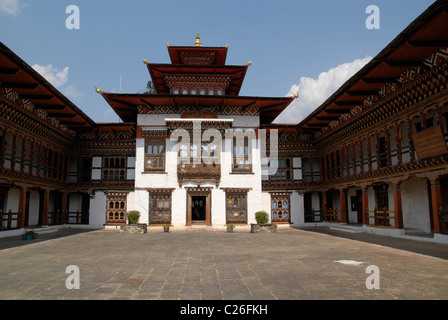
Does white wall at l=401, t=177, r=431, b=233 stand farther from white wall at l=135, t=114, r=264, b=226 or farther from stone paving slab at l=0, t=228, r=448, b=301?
white wall at l=135, t=114, r=264, b=226

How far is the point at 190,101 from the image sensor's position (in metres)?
18.7

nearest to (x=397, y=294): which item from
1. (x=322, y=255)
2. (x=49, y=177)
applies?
(x=322, y=255)

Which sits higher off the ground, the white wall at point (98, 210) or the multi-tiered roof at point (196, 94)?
the multi-tiered roof at point (196, 94)

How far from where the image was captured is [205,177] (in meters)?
18.6

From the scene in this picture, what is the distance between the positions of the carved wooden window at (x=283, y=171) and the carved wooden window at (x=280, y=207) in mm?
1285

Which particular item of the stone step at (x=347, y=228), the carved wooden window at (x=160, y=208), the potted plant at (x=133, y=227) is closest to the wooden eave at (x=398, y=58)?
the stone step at (x=347, y=228)

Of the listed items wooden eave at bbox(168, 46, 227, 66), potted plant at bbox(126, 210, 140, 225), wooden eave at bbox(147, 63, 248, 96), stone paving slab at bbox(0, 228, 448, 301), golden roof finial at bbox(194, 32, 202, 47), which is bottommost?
stone paving slab at bbox(0, 228, 448, 301)

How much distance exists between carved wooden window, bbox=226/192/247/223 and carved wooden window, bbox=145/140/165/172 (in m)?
4.80

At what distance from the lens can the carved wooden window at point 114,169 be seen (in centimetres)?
2100

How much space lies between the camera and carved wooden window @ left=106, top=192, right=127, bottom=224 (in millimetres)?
19969

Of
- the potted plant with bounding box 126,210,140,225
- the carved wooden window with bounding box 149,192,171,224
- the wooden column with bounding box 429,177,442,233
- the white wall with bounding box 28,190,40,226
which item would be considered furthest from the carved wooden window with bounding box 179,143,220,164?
the wooden column with bounding box 429,177,442,233

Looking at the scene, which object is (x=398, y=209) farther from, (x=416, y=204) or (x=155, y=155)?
(x=155, y=155)

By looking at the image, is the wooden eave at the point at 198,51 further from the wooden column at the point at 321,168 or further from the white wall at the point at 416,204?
the white wall at the point at 416,204

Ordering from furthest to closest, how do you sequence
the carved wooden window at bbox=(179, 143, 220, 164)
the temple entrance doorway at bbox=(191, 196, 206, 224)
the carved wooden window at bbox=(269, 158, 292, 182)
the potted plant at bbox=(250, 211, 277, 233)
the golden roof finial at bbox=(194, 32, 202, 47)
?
the temple entrance doorway at bbox=(191, 196, 206, 224)
the golden roof finial at bbox=(194, 32, 202, 47)
the carved wooden window at bbox=(269, 158, 292, 182)
the carved wooden window at bbox=(179, 143, 220, 164)
the potted plant at bbox=(250, 211, 277, 233)
